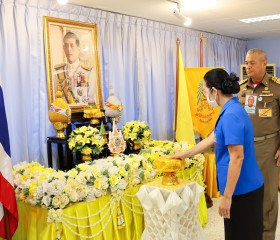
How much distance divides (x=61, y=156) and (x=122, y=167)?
2.71 ft

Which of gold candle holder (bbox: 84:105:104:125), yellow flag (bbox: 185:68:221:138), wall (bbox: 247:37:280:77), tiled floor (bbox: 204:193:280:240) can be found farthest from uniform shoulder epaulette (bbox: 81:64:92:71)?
wall (bbox: 247:37:280:77)

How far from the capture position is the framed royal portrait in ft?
10.7

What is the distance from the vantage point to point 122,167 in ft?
8.64

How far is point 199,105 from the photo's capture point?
4.50 meters

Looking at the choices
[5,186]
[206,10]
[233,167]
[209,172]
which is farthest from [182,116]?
[5,186]

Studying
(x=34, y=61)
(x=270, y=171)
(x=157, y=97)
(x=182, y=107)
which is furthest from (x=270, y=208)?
(x=34, y=61)

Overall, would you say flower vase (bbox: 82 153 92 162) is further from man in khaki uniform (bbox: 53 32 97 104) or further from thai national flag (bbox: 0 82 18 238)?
thai national flag (bbox: 0 82 18 238)

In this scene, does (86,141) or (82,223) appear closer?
(82,223)

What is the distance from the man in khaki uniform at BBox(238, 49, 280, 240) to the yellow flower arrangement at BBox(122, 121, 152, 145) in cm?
109

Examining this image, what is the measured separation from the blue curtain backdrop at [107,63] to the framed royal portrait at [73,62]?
0.07 metres

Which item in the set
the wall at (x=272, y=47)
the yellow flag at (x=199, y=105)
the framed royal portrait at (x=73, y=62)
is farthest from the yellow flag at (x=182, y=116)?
the wall at (x=272, y=47)

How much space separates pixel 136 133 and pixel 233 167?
1.68m

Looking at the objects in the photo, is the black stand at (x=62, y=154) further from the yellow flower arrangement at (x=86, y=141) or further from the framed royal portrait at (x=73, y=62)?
the framed royal portrait at (x=73, y=62)

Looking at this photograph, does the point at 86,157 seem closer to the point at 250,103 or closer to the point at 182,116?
the point at 250,103
